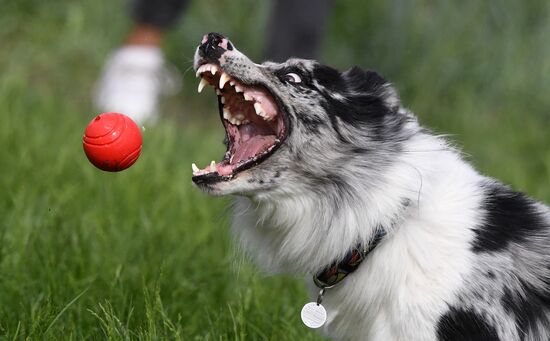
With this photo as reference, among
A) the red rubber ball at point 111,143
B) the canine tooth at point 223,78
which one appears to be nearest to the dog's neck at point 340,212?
the canine tooth at point 223,78

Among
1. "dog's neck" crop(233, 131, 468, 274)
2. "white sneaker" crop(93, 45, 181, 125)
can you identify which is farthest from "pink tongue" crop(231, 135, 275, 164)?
"white sneaker" crop(93, 45, 181, 125)

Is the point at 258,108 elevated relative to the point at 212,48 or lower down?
lower down

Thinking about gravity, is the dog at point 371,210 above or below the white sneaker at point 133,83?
below

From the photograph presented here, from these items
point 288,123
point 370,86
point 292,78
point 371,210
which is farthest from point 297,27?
point 371,210

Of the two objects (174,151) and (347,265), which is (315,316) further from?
(174,151)

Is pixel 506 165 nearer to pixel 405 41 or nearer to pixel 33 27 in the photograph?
pixel 405 41

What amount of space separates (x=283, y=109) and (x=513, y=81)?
15.6 ft

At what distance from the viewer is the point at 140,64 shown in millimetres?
6043

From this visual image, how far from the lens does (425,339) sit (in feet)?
8.02

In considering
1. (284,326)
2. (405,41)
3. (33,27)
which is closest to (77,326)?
(284,326)

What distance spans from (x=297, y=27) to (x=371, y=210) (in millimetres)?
3253

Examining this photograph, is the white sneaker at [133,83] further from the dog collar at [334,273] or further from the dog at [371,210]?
the dog collar at [334,273]

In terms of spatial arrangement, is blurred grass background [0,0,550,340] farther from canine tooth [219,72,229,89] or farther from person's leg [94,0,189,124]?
canine tooth [219,72,229,89]

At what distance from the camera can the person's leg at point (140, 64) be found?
19.5ft
